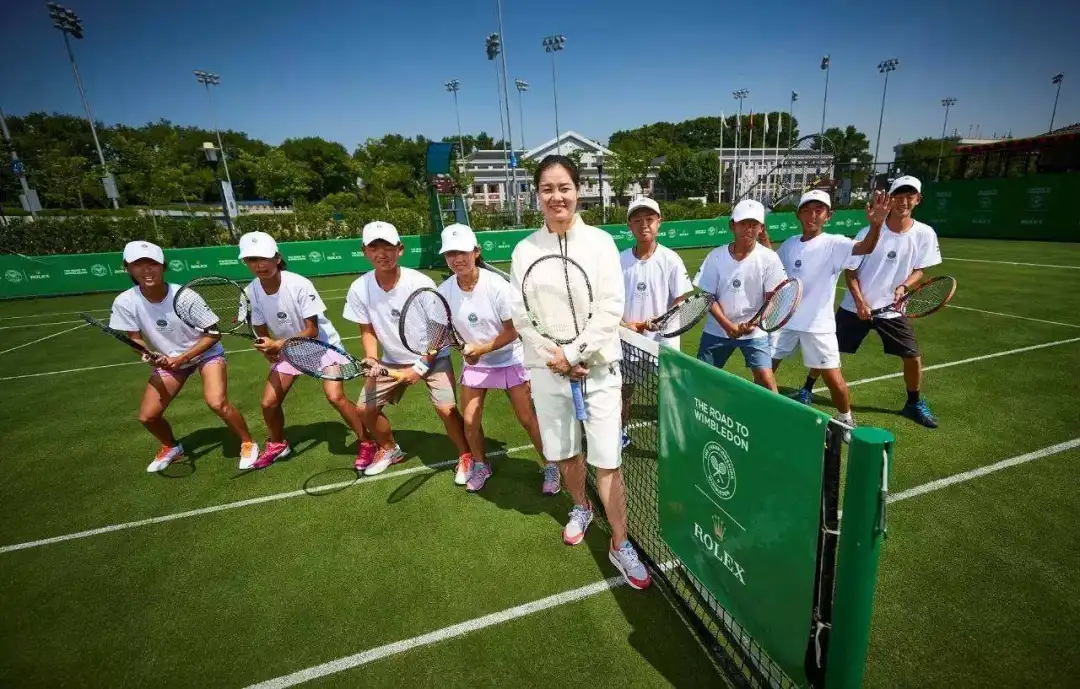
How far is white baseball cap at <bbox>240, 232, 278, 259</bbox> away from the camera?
4.89m

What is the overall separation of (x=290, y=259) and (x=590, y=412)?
23171mm

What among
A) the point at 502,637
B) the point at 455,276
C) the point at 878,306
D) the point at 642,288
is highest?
the point at 455,276

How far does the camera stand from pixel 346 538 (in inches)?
172

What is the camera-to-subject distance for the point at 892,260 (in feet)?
18.6

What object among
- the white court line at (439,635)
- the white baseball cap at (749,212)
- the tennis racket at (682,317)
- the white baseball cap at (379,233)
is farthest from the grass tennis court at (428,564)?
the white baseball cap at (749,212)

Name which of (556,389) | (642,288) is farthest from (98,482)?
→ (642,288)

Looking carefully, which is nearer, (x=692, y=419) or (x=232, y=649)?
(x=692, y=419)

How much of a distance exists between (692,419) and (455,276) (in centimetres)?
268

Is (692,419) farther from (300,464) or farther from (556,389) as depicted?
(300,464)

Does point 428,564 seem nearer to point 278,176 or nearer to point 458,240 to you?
point 458,240

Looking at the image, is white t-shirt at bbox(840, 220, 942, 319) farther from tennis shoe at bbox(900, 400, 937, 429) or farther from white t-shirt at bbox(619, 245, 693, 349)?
white t-shirt at bbox(619, 245, 693, 349)

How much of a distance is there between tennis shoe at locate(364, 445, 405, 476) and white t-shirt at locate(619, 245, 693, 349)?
322 cm

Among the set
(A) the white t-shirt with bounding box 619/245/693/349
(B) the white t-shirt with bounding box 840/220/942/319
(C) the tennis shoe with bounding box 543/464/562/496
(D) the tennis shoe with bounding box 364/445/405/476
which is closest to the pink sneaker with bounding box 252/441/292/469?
(D) the tennis shoe with bounding box 364/445/405/476

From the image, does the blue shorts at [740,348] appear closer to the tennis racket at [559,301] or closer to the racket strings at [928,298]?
the racket strings at [928,298]
